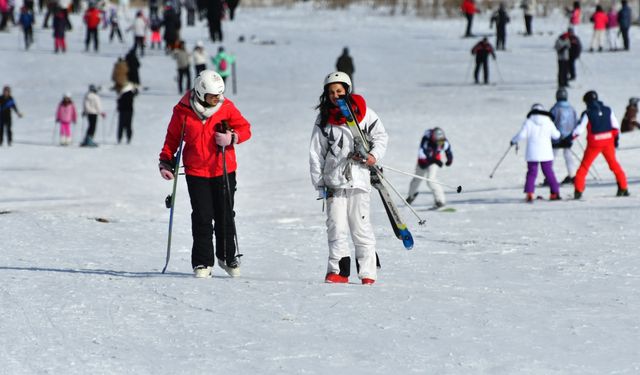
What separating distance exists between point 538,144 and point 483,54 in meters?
15.5

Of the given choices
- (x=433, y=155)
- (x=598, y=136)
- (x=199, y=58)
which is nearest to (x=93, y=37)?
(x=199, y=58)

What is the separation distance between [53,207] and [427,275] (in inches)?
286

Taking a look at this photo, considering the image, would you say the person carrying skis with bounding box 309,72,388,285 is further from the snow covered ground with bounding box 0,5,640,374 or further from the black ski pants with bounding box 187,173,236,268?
the black ski pants with bounding box 187,173,236,268

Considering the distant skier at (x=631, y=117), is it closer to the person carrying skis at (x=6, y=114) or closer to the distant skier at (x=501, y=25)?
the person carrying skis at (x=6, y=114)

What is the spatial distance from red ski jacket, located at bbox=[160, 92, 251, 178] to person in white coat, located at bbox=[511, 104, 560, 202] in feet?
24.3

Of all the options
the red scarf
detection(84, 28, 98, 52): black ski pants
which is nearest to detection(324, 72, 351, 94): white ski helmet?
the red scarf

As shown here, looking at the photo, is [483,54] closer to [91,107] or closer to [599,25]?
[599,25]

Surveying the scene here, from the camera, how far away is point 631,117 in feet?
67.0

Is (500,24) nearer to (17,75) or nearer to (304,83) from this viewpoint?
(304,83)

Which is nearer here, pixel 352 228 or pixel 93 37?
pixel 352 228

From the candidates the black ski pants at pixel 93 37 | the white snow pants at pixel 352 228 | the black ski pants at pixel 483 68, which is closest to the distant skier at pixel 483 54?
the black ski pants at pixel 483 68

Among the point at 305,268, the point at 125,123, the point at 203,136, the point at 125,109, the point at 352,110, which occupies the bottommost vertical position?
the point at 125,123

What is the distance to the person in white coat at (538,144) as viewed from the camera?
15.1m

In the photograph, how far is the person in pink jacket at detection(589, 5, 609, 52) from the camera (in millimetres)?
34594
